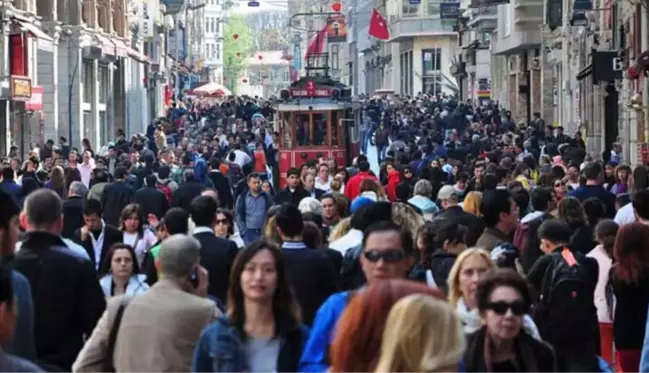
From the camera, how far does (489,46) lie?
74.7 metres

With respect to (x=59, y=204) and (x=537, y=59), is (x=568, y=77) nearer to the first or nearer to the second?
(x=537, y=59)

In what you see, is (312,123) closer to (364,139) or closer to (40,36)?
(40,36)

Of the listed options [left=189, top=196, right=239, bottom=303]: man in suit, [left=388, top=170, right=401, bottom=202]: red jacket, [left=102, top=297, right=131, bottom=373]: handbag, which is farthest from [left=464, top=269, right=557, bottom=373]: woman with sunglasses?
[left=388, top=170, right=401, bottom=202]: red jacket

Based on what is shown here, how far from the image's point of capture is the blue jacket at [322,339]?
7035mm

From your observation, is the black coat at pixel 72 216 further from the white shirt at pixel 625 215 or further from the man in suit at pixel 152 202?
the white shirt at pixel 625 215

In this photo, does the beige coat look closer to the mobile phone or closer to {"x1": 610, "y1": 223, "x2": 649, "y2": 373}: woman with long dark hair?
the mobile phone

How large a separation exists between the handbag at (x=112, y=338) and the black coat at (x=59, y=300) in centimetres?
67

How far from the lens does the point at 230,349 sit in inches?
278

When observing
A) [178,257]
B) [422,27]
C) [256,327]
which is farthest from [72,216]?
[422,27]

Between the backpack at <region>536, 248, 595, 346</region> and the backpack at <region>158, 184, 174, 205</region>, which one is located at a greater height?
the backpack at <region>158, 184, 174, 205</region>

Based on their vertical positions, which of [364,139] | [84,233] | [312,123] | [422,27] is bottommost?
[84,233]

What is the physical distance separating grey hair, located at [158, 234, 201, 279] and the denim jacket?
101cm

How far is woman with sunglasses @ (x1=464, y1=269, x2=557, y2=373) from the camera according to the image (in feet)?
22.9

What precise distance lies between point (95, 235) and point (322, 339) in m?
7.59
